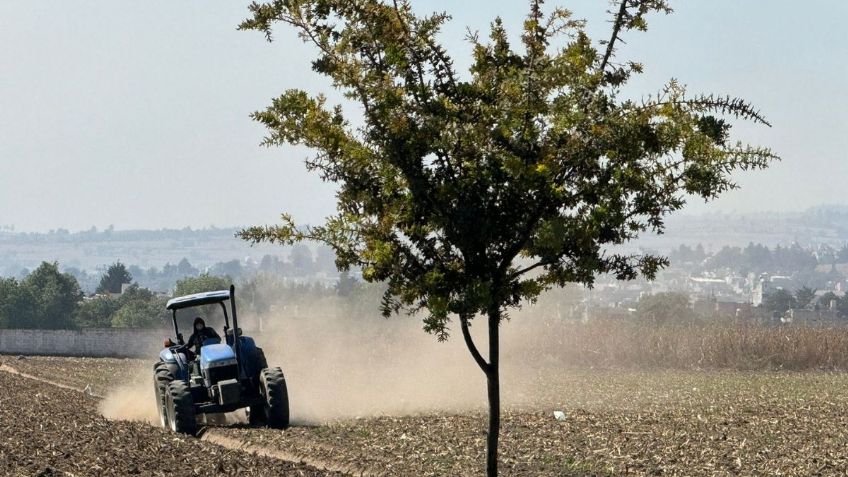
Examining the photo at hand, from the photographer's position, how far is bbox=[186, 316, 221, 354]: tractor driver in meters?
24.9

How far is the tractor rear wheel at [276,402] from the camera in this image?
22750mm

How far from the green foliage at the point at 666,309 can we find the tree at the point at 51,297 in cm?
5049

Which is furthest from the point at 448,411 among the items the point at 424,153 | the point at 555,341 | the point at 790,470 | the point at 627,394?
the point at 555,341

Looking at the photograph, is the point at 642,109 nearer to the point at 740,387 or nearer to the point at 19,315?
the point at 740,387

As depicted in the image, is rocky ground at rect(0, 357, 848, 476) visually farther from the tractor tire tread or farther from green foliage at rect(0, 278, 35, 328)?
green foliage at rect(0, 278, 35, 328)

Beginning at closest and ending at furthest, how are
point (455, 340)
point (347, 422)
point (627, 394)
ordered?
point (347, 422)
point (627, 394)
point (455, 340)

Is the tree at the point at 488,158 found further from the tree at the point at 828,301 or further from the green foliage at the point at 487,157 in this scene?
the tree at the point at 828,301

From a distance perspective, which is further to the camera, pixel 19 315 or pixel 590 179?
pixel 19 315

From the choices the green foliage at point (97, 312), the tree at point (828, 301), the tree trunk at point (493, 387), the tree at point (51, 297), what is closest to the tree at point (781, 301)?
the tree at point (828, 301)

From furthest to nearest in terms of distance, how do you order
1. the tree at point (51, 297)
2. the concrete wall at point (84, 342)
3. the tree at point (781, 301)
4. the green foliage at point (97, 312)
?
the tree at point (781, 301) < the green foliage at point (97, 312) < the tree at point (51, 297) < the concrete wall at point (84, 342)

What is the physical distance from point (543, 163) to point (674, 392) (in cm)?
2663

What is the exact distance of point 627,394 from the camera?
37.4 metres

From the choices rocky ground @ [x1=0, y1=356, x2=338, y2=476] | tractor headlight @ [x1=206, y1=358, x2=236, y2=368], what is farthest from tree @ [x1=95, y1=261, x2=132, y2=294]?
tractor headlight @ [x1=206, y1=358, x2=236, y2=368]

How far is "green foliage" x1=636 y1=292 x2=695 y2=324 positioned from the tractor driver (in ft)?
156
